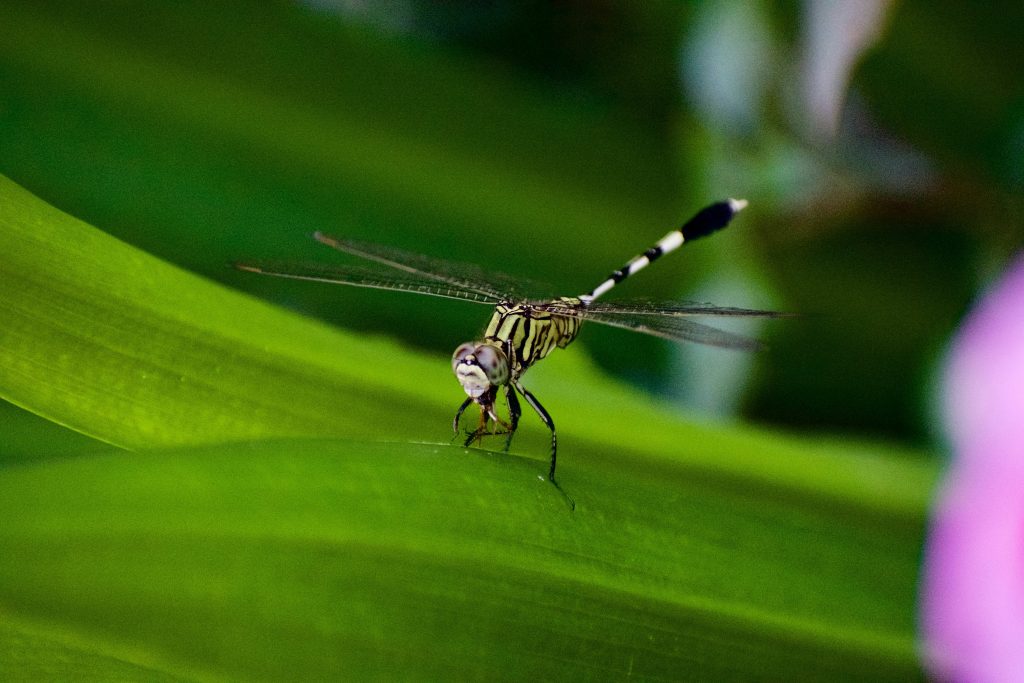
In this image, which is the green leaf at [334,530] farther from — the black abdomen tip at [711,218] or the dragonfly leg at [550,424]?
the black abdomen tip at [711,218]

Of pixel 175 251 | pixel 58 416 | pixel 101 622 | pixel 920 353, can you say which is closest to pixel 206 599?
pixel 101 622

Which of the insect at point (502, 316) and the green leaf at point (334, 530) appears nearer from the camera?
the green leaf at point (334, 530)

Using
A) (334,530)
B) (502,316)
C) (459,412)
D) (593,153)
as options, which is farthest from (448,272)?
(334,530)

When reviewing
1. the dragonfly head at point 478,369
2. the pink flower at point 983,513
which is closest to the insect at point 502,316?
the dragonfly head at point 478,369

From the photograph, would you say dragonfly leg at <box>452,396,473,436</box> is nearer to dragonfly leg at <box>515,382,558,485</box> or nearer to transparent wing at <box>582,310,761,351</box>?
dragonfly leg at <box>515,382,558,485</box>

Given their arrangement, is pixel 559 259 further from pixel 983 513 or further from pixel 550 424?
pixel 983 513

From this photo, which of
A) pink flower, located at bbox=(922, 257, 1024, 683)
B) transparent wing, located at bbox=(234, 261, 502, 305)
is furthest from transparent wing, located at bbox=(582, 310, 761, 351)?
pink flower, located at bbox=(922, 257, 1024, 683)

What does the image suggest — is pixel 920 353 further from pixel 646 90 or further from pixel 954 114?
pixel 646 90
